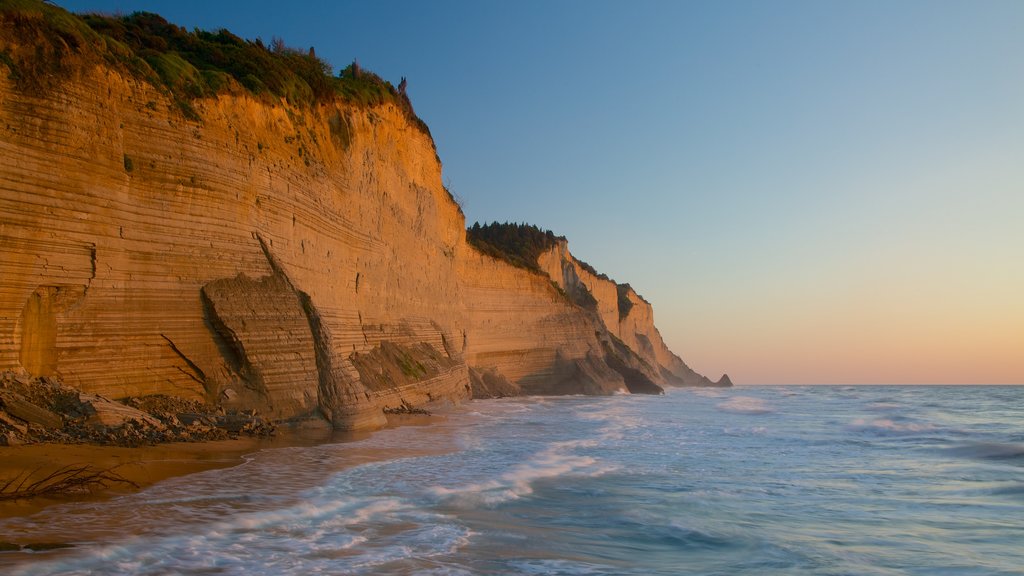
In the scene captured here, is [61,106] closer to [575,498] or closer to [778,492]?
[575,498]

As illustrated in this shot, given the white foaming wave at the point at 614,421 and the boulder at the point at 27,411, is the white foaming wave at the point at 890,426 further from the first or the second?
the boulder at the point at 27,411

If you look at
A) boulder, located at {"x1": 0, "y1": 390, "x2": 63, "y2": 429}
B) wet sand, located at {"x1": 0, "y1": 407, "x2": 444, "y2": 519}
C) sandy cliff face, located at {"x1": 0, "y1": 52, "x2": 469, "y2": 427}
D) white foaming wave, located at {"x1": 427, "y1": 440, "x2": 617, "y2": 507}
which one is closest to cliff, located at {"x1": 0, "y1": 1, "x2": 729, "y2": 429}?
sandy cliff face, located at {"x1": 0, "y1": 52, "x2": 469, "y2": 427}

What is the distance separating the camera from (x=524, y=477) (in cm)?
980

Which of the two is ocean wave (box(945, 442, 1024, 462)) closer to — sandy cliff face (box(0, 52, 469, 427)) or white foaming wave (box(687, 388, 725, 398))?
sandy cliff face (box(0, 52, 469, 427))

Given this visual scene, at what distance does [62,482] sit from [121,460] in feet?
4.52

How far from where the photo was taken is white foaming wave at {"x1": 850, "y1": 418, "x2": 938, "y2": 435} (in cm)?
1953

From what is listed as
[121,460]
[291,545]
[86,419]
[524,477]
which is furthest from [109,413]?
[524,477]

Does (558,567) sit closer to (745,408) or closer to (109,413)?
(109,413)

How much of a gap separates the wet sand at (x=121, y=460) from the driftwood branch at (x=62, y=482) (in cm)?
6

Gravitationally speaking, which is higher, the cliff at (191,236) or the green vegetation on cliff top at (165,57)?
the green vegetation on cliff top at (165,57)

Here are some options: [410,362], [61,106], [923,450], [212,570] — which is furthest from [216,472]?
[923,450]

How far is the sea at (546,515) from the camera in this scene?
17.6ft

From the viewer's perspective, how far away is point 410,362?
20.3 m

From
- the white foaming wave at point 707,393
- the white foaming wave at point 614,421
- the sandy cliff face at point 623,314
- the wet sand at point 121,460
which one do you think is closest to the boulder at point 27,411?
the wet sand at point 121,460
